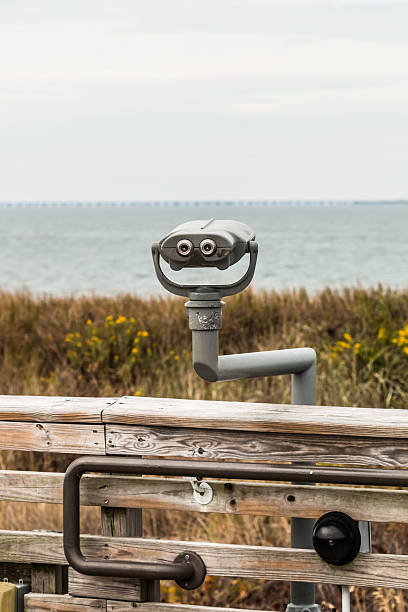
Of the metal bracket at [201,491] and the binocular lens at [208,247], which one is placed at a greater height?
the binocular lens at [208,247]

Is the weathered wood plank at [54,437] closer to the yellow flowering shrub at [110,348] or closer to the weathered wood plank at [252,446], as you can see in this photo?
the weathered wood plank at [252,446]

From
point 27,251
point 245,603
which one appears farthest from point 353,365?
point 27,251

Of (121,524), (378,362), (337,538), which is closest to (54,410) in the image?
(121,524)

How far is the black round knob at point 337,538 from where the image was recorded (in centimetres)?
213

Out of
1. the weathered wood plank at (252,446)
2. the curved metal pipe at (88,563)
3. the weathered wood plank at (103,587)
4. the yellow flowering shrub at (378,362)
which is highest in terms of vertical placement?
the yellow flowering shrub at (378,362)

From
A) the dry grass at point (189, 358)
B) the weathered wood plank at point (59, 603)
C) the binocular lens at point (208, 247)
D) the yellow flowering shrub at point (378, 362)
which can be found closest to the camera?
the binocular lens at point (208, 247)

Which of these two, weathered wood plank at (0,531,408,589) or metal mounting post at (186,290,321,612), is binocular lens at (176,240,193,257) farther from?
weathered wood plank at (0,531,408,589)

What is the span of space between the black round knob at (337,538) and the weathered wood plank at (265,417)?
22 cm

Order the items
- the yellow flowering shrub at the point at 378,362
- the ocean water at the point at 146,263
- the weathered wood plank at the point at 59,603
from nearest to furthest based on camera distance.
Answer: the weathered wood plank at the point at 59,603
the yellow flowering shrub at the point at 378,362
the ocean water at the point at 146,263

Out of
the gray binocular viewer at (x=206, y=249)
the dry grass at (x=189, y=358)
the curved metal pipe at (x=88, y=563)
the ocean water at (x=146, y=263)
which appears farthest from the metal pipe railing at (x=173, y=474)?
the ocean water at (x=146, y=263)

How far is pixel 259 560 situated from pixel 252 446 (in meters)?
0.31

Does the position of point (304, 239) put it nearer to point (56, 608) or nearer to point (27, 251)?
point (27, 251)

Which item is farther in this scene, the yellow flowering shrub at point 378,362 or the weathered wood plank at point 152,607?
the yellow flowering shrub at point 378,362

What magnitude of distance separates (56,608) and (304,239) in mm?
69364
